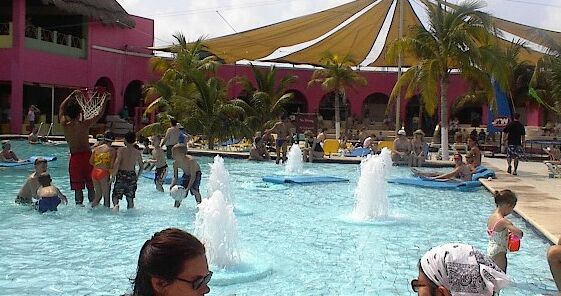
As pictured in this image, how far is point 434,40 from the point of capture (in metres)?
19.8

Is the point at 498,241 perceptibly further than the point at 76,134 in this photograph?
No

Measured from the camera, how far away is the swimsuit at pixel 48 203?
9633 mm

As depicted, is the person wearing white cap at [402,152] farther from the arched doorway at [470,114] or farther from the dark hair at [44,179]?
the arched doorway at [470,114]

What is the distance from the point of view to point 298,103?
37094 millimetres

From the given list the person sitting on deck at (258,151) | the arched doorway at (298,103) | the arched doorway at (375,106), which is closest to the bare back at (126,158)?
the person sitting on deck at (258,151)

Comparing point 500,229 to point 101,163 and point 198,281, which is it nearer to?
point 198,281

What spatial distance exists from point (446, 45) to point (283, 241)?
42.3 feet

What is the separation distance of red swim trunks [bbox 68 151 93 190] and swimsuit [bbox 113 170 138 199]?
1.60 feet

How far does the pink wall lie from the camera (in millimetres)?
34688

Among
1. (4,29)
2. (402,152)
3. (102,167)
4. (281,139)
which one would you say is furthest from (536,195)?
(4,29)

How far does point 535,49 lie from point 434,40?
38.2 feet

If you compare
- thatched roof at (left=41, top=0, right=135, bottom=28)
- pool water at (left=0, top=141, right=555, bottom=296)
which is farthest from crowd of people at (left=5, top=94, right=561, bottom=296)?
thatched roof at (left=41, top=0, right=135, bottom=28)

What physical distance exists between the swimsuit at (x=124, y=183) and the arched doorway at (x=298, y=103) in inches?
1040

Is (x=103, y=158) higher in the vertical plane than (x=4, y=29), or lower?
lower
